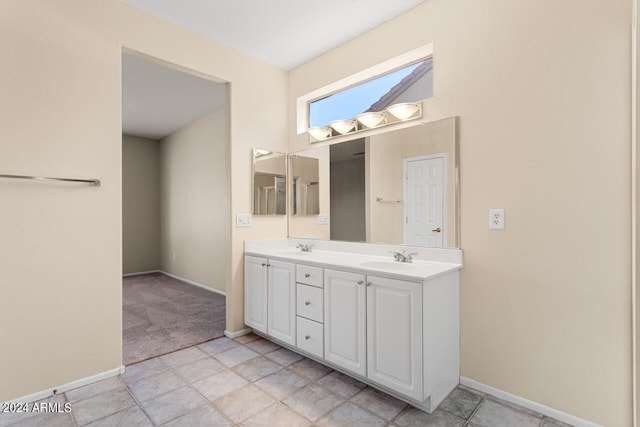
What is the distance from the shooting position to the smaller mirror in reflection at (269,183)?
2.94 meters

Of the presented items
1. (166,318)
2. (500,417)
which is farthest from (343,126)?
(166,318)

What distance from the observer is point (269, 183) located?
303 centimetres

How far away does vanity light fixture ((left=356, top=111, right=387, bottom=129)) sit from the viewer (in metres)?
2.46

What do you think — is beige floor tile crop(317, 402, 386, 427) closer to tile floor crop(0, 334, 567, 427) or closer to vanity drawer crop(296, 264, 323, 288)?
tile floor crop(0, 334, 567, 427)

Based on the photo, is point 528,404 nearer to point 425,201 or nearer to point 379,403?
point 379,403

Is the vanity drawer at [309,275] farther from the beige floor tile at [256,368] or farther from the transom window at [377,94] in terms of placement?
the transom window at [377,94]

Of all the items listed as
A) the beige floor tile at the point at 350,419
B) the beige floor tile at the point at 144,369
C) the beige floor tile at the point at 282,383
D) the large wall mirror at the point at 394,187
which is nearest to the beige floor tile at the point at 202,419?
the beige floor tile at the point at 282,383

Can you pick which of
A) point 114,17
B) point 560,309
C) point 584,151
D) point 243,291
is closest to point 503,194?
point 584,151

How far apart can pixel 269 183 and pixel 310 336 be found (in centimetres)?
145

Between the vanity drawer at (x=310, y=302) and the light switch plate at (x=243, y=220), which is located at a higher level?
the light switch plate at (x=243, y=220)

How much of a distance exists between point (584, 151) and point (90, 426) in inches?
111

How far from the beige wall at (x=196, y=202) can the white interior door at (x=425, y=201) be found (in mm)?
2332

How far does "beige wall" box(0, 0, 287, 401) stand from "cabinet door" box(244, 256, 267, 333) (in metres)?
0.97

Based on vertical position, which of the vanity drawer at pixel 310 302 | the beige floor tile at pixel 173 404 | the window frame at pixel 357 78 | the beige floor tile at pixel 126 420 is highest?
the window frame at pixel 357 78
